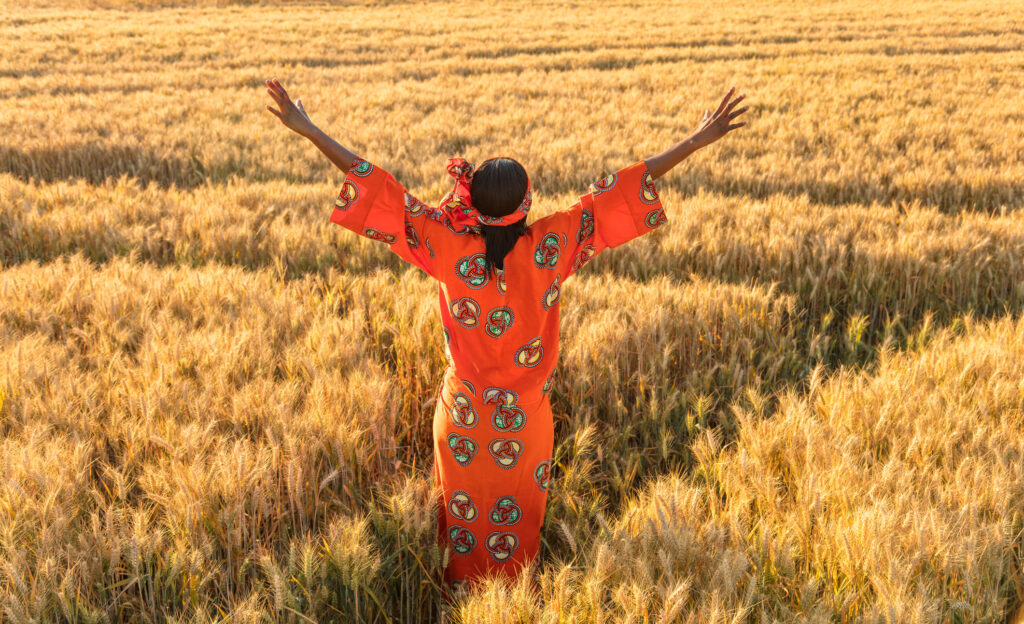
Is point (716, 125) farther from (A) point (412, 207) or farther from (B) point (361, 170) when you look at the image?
(B) point (361, 170)

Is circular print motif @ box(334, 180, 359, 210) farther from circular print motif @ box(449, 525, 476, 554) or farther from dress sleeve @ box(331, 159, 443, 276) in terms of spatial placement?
circular print motif @ box(449, 525, 476, 554)

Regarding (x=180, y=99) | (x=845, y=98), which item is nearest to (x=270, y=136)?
(x=180, y=99)

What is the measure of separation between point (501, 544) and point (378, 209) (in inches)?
41.1

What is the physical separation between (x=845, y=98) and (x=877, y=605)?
9343 mm

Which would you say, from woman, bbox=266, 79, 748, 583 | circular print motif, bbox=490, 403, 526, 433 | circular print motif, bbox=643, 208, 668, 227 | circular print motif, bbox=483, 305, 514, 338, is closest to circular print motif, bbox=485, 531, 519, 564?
woman, bbox=266, 79, 748, 583

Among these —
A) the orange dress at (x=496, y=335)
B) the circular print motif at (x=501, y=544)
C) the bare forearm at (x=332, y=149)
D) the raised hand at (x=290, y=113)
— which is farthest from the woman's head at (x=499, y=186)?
the circular print motif at (x=501, y=544)

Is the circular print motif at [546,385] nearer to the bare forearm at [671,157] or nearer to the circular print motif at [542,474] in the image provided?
the circular print motif at [542,474]

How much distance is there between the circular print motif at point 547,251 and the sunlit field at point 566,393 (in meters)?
0.65

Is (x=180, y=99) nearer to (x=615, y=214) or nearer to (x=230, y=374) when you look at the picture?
(x=230, y=374)

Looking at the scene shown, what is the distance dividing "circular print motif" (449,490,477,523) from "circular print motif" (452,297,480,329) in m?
0.51

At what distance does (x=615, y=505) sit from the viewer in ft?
6.84

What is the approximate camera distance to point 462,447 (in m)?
1.77

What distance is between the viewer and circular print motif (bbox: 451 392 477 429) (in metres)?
1.75

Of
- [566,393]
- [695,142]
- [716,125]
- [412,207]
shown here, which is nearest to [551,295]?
[412,207]
